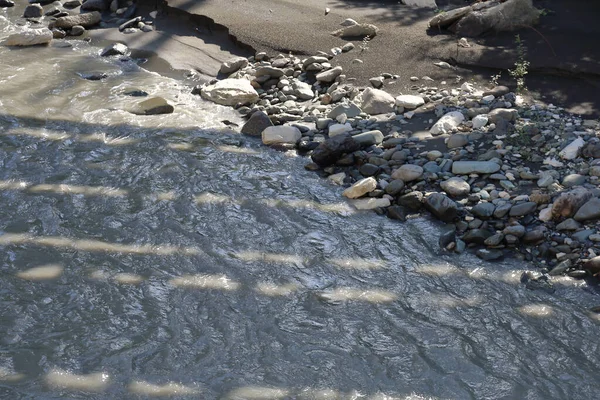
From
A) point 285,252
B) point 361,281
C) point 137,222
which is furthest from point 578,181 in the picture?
point 137,222

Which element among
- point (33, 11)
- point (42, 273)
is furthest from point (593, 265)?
point (33, 11)

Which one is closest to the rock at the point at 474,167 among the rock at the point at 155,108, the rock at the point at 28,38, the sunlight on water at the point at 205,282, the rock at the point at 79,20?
the sunlight on water at the point at 205,282

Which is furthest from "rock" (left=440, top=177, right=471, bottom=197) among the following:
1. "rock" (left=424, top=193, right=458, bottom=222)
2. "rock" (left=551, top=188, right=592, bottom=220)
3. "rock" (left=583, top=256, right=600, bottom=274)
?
"rock" (left=583, top=256, right=600, bottom=274)

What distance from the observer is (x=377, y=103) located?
6.98m

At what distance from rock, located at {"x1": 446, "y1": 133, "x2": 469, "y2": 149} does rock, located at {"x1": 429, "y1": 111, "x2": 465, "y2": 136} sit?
172 mm

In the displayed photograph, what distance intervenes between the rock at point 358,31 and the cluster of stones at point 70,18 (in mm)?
2405

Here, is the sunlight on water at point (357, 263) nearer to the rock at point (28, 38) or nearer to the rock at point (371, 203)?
the rock at point (371, 203)

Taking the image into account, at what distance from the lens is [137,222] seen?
554 centimetres

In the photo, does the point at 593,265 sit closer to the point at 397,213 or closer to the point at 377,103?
the point at 397,213

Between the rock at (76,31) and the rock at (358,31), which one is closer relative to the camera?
the rock at (358,31)

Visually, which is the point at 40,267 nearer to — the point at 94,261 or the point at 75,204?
the point at 94,261

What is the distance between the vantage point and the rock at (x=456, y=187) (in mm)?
5758

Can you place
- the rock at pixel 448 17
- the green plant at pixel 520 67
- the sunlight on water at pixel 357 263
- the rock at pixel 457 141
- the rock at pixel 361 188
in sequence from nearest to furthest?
the sunlight on water at pixel 357 263 < the rock at pixel 361 188 < the rock at pixel 457 141 < the green plant at pixel 520 67 < the rock at pixel 448 17

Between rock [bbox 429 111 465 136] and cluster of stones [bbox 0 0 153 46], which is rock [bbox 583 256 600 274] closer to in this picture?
rock [bbox 429 111 465 136]
